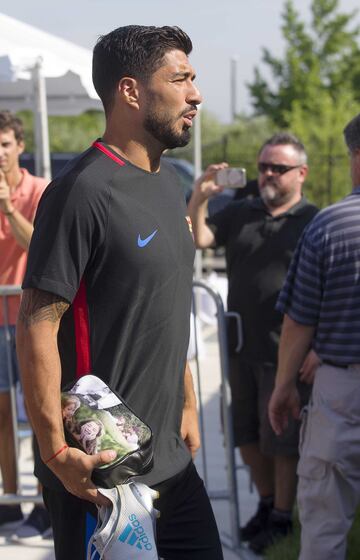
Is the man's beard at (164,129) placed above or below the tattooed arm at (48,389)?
above

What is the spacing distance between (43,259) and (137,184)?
35 cm

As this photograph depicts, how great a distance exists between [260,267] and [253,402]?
0.71 m

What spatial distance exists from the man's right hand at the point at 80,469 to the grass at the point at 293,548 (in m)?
2.31

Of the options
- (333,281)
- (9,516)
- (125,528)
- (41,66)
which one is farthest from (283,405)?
(41,66)

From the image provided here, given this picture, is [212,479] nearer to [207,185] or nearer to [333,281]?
[207,185]

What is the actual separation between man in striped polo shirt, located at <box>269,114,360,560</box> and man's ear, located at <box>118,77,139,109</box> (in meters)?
1.13

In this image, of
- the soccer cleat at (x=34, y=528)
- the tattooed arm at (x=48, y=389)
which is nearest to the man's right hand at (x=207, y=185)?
the soccer cleat at (x=34, y=528)

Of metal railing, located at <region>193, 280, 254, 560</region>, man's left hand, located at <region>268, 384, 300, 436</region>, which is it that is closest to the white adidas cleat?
man's left hand, located at <region>268, 384, 300, 436</region>

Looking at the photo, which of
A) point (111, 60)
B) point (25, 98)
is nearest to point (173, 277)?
point (111, 60)

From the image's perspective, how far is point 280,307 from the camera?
3615 millimetres

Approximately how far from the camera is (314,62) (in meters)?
28.9

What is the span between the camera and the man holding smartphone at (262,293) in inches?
186

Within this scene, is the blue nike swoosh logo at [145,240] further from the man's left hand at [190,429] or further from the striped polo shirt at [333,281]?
the striped polo shirt at [333,281]

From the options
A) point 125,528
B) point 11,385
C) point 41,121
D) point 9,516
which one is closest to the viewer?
point 125,528
